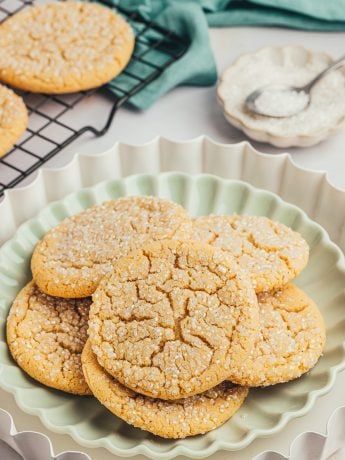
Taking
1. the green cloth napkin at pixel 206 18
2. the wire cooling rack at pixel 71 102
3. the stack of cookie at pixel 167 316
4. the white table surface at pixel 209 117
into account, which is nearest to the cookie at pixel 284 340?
the stack of cookie at pixel 167 316

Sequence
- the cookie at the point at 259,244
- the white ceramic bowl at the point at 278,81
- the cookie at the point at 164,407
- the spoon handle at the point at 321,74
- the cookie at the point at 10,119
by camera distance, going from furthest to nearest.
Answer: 1. the spoon handle at the point at 321,74
2. the white ceramic bowl at the point at 278,81
3. the cookie at the point at 10,119
4. the cookie at the point at 259,244
5. the cookie at the point at 164,407

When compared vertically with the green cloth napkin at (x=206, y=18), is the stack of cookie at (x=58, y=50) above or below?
above

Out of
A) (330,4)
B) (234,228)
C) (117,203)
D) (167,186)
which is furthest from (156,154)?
(330,4)

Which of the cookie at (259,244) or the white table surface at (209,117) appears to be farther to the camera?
the white table surface at (209,117)

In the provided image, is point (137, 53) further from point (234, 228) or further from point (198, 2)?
point (234, 228)

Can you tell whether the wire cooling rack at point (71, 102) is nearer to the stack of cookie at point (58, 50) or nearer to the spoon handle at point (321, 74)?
the stack of cookie at point (58, 50)

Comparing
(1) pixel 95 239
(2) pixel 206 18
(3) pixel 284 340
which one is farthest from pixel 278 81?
(3) pixel 284 340

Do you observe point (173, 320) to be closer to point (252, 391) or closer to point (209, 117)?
point (252, 391)
